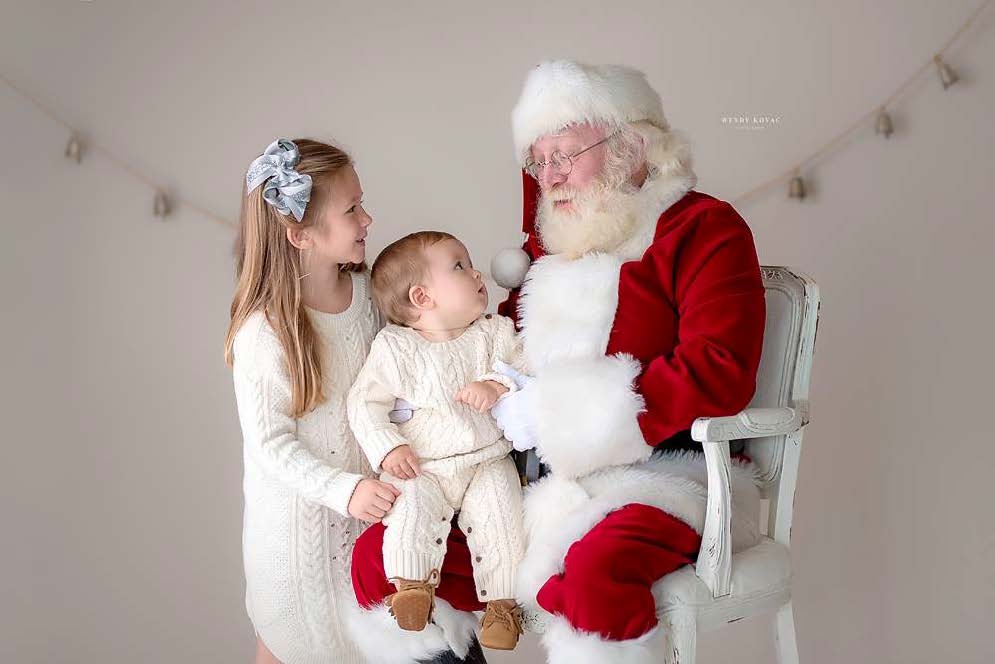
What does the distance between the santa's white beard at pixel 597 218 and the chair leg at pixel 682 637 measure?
2.75 feet

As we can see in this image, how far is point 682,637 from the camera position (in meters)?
2.08

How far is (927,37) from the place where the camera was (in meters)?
3.28

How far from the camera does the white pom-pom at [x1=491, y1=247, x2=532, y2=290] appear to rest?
2.61 metres

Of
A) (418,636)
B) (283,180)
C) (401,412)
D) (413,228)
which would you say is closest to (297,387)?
(401,412)

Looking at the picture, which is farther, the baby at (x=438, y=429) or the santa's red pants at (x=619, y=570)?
the baby at (x=438, y=429)

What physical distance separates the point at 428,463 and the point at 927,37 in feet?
6.85

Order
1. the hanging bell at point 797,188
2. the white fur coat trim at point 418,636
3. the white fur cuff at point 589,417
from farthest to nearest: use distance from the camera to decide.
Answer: the hanging bell at point 797,188 < the white fur coat trim at point 418,636 < the white fur cuff at point 589,417

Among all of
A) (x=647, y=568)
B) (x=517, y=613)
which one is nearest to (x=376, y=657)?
(x=517, y=613)

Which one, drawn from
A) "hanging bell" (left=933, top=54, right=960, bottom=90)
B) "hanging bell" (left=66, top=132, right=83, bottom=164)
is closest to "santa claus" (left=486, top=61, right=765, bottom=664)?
"hanging bell" (left=933, top=54, right=960, bottom=90)

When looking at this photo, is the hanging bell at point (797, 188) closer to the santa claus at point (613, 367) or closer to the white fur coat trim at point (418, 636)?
the santa claus at point (613, 367)

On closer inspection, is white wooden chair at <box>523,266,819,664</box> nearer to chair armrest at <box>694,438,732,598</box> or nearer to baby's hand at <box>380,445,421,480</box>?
chair armrest at <box>694,438,732,598</box>

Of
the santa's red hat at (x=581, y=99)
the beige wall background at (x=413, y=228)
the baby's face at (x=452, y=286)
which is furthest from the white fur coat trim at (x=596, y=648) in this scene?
the beige wall background at (x=413, y=228)

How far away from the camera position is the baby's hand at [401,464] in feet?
7.42

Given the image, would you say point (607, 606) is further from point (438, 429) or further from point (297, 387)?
point (297, 387)
